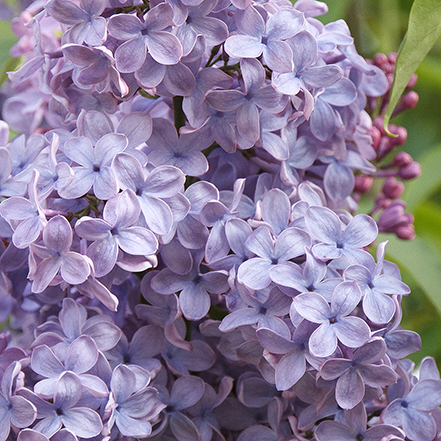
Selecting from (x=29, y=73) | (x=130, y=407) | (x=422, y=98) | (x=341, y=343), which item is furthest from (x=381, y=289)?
(x=422, y=98)

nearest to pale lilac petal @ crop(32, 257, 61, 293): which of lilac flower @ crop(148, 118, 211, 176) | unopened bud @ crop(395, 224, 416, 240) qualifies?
lilac flower @ crop(148, 118, 211, 176)

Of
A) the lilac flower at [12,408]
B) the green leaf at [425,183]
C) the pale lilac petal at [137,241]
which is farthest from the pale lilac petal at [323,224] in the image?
the green leaf at [425,183]

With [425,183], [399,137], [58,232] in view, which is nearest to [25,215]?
[58,232]

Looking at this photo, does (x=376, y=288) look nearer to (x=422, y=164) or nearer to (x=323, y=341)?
(x=323, y=341)

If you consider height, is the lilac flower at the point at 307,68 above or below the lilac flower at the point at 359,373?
above

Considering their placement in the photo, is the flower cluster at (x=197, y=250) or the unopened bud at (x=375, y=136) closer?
the flower cluster at (x=197, y=250)

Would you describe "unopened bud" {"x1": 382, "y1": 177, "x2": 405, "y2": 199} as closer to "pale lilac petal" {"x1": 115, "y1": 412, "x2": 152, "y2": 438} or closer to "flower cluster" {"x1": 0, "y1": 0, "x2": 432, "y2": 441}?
"flower cluster" {"x1": 0, "y1": 0, "x2": 432, "y2": 441}

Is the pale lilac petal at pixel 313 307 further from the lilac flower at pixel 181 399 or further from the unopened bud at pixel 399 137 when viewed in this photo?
the unopened bud at pixel 399 137
